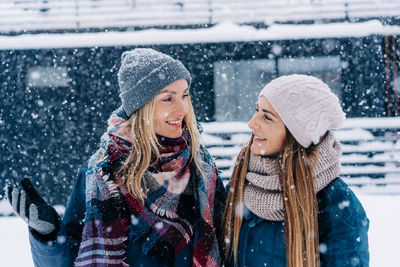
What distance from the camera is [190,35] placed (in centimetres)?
686

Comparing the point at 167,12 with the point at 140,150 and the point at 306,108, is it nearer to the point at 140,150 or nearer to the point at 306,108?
the point at 140,150

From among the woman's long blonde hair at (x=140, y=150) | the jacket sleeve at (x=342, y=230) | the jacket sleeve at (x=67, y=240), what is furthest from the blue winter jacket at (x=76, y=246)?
the jacket sleeve at (x=342, y=230)

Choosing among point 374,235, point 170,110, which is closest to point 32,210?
point 170,110

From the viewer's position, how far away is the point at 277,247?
1828mm

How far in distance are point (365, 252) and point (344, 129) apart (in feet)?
19.4

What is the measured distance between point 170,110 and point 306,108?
76 centimetres

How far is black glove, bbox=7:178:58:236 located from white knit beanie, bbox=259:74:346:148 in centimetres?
126

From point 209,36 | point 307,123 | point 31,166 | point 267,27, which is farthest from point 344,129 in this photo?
point 31,166

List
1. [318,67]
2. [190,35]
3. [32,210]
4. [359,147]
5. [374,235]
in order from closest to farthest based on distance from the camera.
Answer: [32,210]
[374,235]
[190,35]
[359,147]
[318,67]

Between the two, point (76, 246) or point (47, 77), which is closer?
point (76, 246)

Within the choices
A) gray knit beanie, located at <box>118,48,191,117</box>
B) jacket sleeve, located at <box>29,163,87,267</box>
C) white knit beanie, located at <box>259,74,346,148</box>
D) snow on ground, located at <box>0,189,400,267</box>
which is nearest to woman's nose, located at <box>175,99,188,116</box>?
gray knit beanie, located at <box>118,48,191,117</box>

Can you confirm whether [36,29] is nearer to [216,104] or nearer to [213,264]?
[216,104]

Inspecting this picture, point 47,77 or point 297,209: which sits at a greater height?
point 47,77

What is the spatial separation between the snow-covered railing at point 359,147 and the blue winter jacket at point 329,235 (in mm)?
5086
